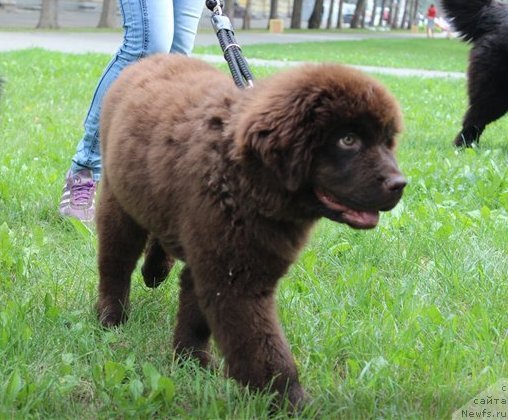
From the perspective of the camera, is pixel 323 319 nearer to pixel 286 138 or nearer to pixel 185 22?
pixel 286 138

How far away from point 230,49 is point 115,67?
2.99ft

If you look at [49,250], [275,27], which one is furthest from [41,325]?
[275,27]

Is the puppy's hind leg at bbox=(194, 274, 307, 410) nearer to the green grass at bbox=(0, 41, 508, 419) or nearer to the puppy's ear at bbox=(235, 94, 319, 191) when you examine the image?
the green grass at bbox=(0, 41, 508, 419)

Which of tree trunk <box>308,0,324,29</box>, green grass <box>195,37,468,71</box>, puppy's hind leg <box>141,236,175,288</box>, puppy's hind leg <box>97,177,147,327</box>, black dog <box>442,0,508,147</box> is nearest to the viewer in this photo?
puppy's hind leg <box>97,177,147,327</box>

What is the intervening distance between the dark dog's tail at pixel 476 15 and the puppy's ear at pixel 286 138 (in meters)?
6.15

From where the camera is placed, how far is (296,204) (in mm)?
2455

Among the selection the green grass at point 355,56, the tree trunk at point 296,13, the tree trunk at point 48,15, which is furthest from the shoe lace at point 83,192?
the tree trunk at point 296,13

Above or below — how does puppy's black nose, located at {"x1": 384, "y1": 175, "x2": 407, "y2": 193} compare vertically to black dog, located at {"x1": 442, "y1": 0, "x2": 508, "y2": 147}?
above

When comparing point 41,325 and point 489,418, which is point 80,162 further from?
point 489,418

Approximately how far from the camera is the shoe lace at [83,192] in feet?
15.5

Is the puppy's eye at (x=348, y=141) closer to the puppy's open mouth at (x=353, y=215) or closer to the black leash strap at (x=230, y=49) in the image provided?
the puppy's open mouth at (x=353, y=215)

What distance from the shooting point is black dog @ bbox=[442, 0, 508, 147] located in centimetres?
786

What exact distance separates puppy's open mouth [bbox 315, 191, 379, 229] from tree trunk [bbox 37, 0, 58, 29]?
105ft

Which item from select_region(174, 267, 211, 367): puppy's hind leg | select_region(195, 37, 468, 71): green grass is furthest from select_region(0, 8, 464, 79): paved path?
select_region(174, 267, 211, 367): puppy's hind leg
